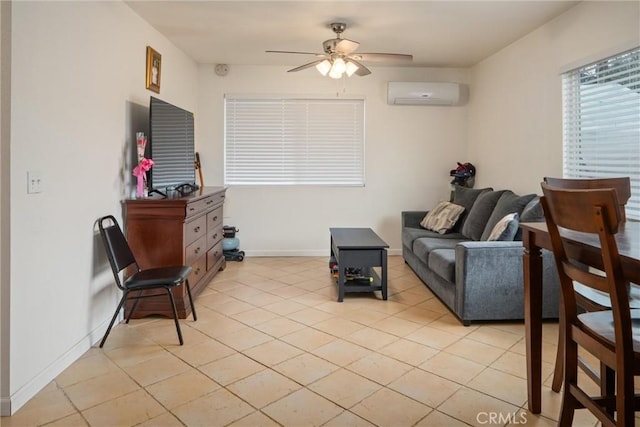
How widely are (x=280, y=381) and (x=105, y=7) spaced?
283 centimetres

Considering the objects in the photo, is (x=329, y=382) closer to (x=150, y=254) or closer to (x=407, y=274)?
(x=150, y=254)

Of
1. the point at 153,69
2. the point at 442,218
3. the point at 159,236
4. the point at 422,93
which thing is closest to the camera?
the point at 159,236

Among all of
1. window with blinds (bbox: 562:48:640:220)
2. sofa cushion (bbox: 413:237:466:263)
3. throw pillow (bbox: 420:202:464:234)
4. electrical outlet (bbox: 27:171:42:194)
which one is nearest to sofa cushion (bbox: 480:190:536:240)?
sofa cushion (bbox: 413:237:466:263)

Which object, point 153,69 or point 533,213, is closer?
point 533,213

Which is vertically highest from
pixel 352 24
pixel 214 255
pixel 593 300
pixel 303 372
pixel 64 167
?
pixel 352 24

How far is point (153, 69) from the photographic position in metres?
3.73

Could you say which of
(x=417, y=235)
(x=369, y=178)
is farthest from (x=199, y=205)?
(x=369, y=178)

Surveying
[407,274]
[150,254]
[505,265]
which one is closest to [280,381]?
[150,254]

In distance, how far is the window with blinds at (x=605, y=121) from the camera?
9.20 ft

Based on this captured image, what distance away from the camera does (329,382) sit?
7.21ft

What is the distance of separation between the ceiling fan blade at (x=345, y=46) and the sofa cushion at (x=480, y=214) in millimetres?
2047

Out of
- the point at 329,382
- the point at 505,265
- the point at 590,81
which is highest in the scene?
the point at 590,81

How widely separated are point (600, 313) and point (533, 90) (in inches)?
117

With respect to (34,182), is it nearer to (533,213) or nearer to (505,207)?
(533,213)
